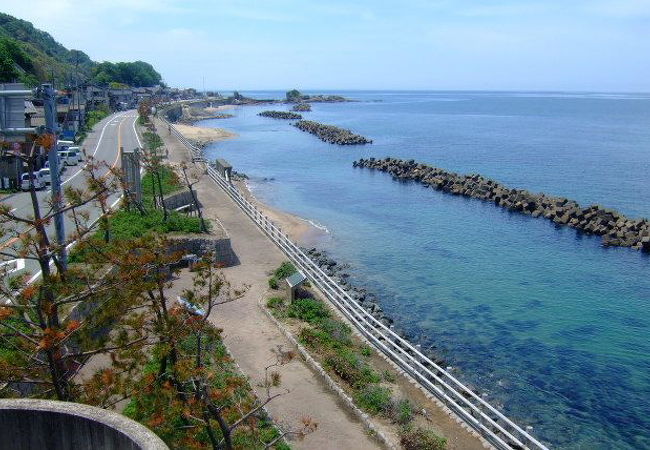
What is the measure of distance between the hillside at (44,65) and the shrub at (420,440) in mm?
57465

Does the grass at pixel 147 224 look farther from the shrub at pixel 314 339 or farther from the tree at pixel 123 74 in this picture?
the tree at pixel 123 74

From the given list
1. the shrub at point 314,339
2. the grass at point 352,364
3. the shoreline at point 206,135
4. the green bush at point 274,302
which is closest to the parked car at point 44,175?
the green bush at point 274,302

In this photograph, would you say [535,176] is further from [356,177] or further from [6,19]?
[6,19]

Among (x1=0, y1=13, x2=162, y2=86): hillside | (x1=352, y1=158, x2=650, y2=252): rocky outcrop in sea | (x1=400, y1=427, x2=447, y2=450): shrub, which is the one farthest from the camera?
(x1=0, y1=13, x2=162, y2=86): hillside

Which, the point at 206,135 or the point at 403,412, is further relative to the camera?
the point at 206,135

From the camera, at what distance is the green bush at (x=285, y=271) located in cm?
2238

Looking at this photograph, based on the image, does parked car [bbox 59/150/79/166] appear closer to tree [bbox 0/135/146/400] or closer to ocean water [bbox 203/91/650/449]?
ocean water [bbox 203/91/650/449]

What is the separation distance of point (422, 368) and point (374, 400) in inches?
100

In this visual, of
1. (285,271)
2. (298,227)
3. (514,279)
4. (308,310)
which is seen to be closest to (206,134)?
(298,227)

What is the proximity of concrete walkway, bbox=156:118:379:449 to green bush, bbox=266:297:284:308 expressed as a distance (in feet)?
1.47

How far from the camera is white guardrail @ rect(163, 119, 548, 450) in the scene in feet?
44.2

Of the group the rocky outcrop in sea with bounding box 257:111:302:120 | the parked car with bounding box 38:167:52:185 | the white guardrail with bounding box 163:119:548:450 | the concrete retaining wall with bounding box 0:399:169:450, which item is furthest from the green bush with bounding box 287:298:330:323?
the rocky outcrop in sea with bounding box 257:111:302:120

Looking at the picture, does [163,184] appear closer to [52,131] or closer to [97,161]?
[97,161]

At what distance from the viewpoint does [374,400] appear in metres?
13.9
